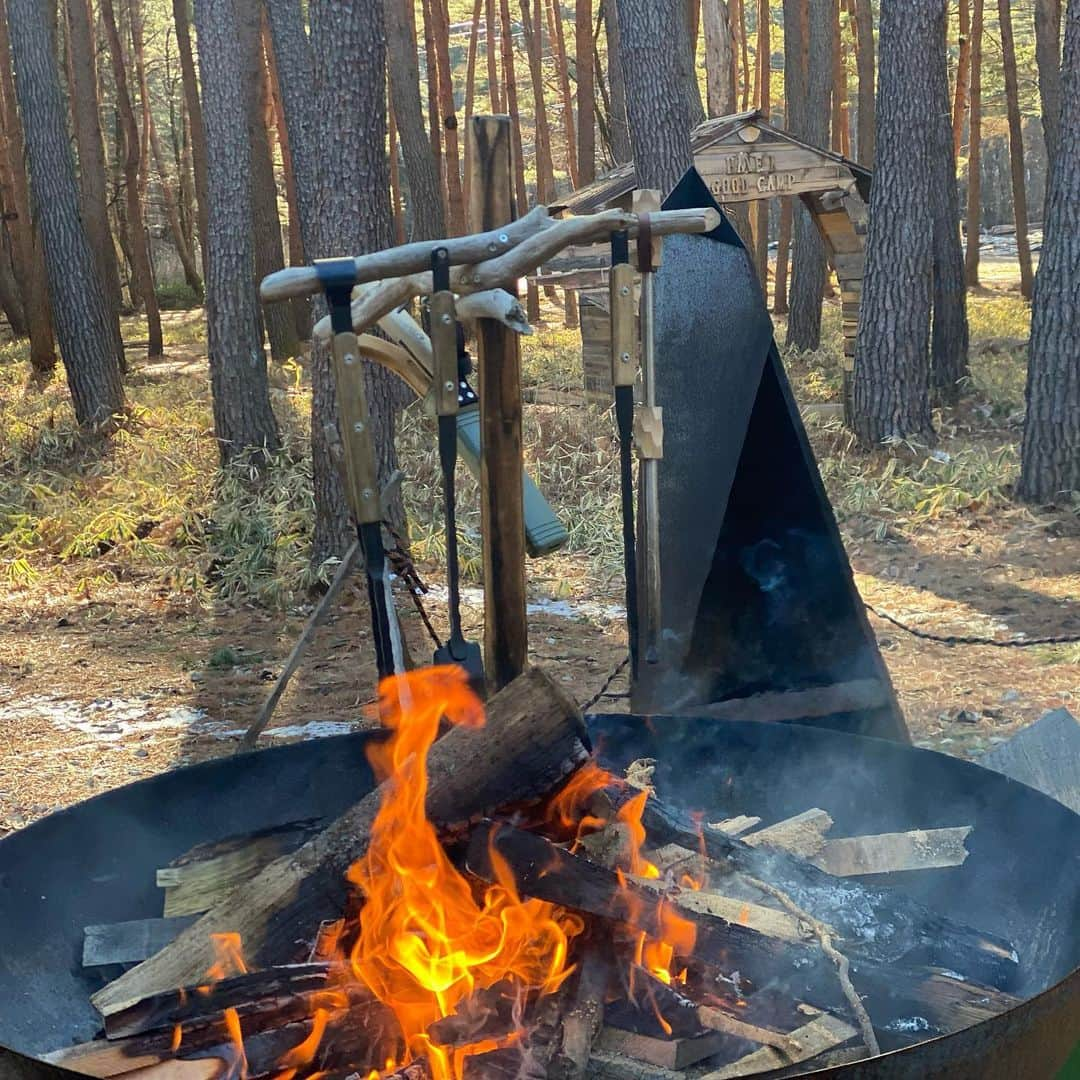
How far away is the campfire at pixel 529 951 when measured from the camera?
95.0 inches

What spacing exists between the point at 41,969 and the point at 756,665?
7.95 feet

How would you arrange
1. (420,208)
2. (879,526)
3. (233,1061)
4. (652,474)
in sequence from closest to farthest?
1. (233,1061)
2. (652,474)
3. (879,526)
4. (420,208)

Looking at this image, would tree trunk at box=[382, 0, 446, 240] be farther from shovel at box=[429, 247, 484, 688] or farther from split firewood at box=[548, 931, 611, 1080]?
split firewood at box=[548, 931, 611, 1080]

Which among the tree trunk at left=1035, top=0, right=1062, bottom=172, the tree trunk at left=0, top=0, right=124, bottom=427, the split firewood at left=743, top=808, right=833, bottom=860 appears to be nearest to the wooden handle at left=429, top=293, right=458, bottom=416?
the split firewood at left=743, top=808, right=833, bottom=860

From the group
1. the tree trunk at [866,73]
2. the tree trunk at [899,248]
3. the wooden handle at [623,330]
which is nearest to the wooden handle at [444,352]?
the wooden handle at [623,330]

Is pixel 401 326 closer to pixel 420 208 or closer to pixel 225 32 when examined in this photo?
pixel 225 32

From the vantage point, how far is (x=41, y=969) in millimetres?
2949

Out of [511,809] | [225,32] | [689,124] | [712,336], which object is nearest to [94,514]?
[225,32]

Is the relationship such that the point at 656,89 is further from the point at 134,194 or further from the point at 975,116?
the point at 134,194

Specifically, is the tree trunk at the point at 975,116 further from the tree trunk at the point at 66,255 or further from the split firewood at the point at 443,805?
the split firewood at the point at 443,805

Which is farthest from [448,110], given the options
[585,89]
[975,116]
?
[975,116]

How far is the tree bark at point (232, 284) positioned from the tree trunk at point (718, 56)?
6.10m

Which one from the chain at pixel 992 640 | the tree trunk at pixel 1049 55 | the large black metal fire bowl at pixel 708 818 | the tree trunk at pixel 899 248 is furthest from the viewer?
the tree trunk at pixel 1049 55

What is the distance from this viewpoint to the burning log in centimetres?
281
